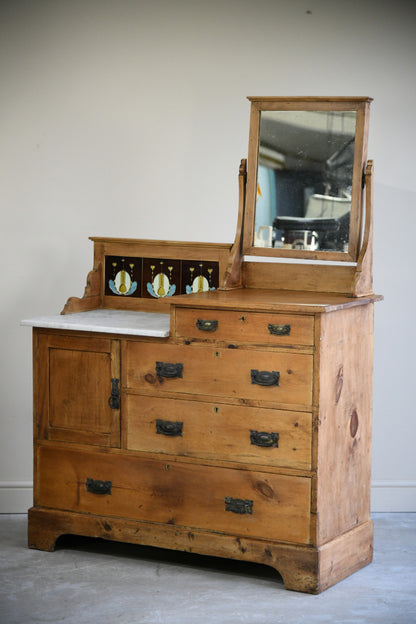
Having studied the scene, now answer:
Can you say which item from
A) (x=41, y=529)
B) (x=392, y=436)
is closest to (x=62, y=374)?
(x=41, y=529)

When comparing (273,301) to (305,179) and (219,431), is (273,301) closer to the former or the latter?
(219,431)

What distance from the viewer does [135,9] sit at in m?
4.66

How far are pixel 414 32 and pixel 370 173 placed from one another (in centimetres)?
108

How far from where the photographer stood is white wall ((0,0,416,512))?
4.57 m

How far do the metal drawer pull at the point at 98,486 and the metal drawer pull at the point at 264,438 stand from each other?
2.25ft

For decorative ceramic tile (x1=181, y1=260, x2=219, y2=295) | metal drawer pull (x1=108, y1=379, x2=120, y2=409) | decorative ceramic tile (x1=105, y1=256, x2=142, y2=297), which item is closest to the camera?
metal drawer pull (x1=108, y1=379, x2=120, y2=409)

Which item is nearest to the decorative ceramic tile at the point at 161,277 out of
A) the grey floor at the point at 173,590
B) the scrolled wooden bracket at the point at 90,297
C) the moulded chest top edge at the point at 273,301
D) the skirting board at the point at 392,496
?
the scrolled wooden bracket at the point at 90,297

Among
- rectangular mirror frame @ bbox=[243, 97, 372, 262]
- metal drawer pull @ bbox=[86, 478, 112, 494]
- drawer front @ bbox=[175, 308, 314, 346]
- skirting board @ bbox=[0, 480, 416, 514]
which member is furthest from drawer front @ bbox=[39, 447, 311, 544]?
rectangular mirror frame @ bbox=[243, 97, 372, 262]

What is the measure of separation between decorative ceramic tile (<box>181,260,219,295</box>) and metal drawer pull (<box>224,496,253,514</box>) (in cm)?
99

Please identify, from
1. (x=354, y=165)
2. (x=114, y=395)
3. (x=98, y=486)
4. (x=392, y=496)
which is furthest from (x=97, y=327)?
(x=392, y=496)

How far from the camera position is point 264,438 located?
11.9 ft

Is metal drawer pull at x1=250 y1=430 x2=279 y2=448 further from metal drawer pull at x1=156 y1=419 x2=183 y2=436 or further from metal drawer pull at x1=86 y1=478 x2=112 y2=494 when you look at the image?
metal drawer pull at x1=86 y1=478 x2=112 y2=494

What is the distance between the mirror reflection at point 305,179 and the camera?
3938 millimetres

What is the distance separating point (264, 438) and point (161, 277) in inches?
41.1
